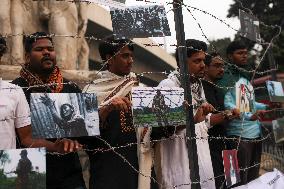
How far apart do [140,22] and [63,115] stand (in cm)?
49

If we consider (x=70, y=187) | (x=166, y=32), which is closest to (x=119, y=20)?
(x=166, y=32)

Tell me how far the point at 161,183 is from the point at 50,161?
55cm

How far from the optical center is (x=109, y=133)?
2.20m

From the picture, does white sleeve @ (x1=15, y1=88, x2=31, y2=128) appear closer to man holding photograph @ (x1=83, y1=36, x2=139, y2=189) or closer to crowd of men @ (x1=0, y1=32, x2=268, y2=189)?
crowd of men @ (x1=0, y1=32, x2=268, y2=189)

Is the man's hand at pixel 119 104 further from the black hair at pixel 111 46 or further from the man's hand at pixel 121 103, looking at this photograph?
the black hair at pixel 111 46

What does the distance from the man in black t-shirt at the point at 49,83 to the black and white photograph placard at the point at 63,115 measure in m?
0.36

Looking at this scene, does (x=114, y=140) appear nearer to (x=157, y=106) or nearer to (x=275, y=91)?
(x=157, y=106)

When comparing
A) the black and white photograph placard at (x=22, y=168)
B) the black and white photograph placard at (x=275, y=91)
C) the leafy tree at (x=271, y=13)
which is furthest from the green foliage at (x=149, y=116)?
the leafy tree at (x=271, y=13)

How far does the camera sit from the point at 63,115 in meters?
1.70

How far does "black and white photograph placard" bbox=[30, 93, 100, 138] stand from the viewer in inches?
64.8

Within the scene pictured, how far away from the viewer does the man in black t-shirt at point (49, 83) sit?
209 cm

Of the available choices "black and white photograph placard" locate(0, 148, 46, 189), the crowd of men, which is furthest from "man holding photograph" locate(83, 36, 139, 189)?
"black and white photograph placard" locate(0, 148, 46, 189)

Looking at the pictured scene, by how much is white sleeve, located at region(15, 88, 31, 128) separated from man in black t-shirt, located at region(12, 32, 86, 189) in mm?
155

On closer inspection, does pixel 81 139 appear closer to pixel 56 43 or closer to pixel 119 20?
pixel 119 20
